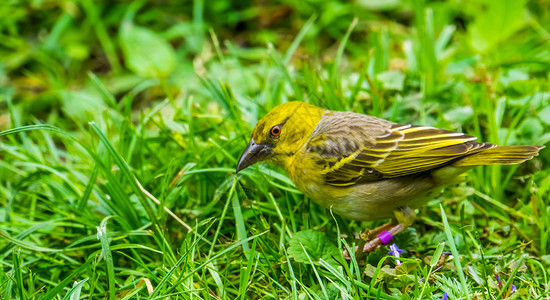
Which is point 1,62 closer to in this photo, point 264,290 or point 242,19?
point 242,19

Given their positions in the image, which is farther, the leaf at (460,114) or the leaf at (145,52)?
the leaf at (145,52)

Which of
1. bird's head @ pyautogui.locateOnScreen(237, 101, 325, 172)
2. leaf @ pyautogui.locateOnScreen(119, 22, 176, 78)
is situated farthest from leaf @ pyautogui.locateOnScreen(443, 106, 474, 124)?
leaf @ pyautogui.locateOnScreen(119, 22, 176, 78)

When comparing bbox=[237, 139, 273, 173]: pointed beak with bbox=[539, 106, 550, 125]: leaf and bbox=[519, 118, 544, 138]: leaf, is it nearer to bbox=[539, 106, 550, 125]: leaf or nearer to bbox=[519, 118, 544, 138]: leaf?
bbox=[519, 118, 544, 138]: leaf

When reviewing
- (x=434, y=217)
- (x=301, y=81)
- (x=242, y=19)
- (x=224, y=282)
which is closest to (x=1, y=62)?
(x=242, y=19)

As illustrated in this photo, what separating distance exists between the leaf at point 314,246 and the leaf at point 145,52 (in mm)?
3314

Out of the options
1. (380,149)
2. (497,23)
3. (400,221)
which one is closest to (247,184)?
(380,149)

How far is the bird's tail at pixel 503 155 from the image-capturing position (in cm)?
351

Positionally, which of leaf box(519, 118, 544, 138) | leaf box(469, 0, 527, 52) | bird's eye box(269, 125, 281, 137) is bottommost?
leaf box(519, 118, 544, 138)

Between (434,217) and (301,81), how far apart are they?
5.55 ft

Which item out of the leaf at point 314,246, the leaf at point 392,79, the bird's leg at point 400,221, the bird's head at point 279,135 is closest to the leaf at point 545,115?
the leaf at point 392,79

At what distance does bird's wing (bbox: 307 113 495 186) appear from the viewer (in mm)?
3686

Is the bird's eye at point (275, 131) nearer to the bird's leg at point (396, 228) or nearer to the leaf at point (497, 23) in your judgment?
the bird's leg at point (396, 228)

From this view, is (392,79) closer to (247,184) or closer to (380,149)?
(380,149)

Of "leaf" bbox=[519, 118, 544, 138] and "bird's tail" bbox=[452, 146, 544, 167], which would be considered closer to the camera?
"bird's tail" bbox=[452, 146, 544, 167]
